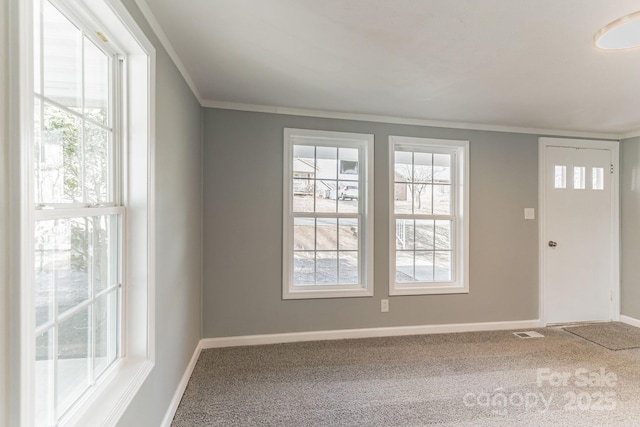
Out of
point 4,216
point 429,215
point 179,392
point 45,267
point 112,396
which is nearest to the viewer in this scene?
point 4,216

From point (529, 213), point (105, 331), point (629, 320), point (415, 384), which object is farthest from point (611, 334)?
point (105, 331)

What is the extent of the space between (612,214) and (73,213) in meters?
5.14

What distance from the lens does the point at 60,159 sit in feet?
3.39

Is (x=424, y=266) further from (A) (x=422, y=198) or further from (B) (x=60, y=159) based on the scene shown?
(B) (x=60, y=159)

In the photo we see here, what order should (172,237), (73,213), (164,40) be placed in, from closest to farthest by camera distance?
(73,213)
(164,40)
(172,237)

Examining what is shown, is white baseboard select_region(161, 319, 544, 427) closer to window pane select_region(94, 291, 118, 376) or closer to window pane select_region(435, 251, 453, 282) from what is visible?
window pane select_region(435, 251, 453, 282)

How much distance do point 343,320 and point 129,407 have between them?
2105 millimetres

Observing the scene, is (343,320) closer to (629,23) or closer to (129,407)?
(129,407)

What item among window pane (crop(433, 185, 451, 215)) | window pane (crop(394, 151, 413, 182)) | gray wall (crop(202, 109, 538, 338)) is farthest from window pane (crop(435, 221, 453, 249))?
window pane (crop(394, 151, 413, 182))

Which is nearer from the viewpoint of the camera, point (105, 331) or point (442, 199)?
point (105, 331)

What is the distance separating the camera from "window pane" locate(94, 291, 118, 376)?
1282 millimetres

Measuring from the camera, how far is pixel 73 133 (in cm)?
110

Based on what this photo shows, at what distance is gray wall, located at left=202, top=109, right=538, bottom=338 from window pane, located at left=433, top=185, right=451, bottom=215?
0.25m

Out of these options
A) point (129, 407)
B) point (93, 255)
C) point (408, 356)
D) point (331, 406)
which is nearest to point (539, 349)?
point (408, 356)
